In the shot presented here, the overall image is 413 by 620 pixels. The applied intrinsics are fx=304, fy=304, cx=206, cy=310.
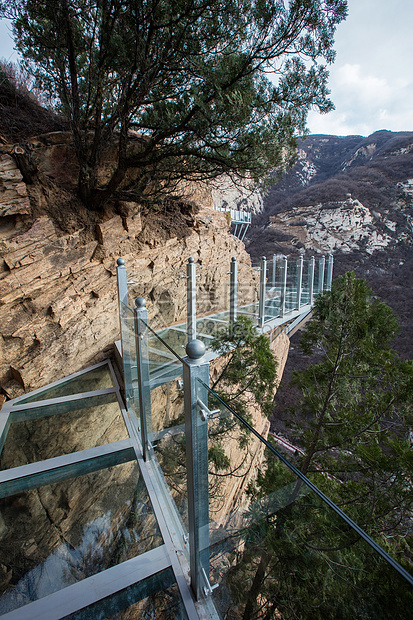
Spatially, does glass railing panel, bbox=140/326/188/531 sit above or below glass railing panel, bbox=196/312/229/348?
above

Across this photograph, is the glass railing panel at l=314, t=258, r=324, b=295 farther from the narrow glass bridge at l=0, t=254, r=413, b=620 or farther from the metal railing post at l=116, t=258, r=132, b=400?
the narrow glass bridge at l=0, t=254, r=413, b=620

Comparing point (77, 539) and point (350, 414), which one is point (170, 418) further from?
point (350, 414)

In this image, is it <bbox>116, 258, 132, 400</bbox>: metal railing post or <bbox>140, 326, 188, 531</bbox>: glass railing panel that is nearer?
<bbox>140, 326, 188, 531</bbox>: glass railing panel

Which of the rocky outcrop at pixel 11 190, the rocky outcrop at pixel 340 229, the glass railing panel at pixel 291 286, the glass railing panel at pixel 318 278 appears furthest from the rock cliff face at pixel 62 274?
the rocky outcrop at pixel 340 229

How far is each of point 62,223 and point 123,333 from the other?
2.36 meters

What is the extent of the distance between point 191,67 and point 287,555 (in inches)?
206

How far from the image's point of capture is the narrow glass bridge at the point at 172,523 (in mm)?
672

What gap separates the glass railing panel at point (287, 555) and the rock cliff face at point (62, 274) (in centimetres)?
331

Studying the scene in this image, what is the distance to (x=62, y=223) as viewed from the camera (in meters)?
4.53

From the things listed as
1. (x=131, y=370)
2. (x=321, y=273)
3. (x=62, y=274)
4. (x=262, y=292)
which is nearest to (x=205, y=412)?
(x=131, y=370)

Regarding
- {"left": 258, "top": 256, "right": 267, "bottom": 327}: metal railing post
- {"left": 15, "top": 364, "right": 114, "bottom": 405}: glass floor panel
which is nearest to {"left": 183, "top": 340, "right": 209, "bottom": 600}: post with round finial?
{"left": 15, "top": 364, "right": 114, "bottom": 405}: glass floor panel

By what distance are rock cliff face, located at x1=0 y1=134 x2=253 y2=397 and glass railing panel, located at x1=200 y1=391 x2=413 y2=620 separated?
3308mm

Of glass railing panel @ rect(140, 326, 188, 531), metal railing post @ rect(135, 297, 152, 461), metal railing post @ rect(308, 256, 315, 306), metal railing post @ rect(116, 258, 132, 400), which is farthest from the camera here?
metal railing post @ rect(308, 256, 315, 306)

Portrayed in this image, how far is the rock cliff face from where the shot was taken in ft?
12.7
